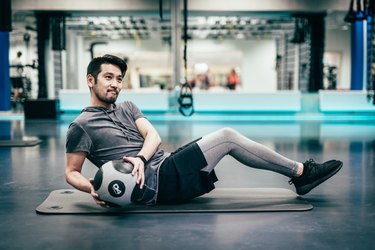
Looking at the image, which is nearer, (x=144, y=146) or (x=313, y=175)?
(x=144, y=146)

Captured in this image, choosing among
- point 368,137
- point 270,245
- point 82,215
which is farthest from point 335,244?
point 368,137

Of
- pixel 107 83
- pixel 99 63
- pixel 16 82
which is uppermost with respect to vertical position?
pixel 16 82

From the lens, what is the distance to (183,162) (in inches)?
92.9

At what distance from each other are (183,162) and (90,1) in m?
10.4

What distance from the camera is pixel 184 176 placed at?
7.71 feet

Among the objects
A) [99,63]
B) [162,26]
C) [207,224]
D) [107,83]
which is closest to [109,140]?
[107,83]

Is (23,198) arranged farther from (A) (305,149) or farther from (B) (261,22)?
(B) (261,22)

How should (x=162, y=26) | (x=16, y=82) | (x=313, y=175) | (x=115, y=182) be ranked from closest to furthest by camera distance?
(x=115, y=182) < (x=313, y=175) < (x=16, y=82) < (x=162, y=26)

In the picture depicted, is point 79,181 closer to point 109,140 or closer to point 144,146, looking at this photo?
point 109,140

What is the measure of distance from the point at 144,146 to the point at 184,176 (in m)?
0.26

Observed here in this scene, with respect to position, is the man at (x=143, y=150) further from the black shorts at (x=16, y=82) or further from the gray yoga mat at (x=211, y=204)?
the black shorts at (x=16, y=82)

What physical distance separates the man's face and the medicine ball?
0.37 meters

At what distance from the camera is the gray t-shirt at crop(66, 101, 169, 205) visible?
2.30 meters

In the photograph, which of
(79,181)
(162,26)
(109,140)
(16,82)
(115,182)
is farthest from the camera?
(162,26)
